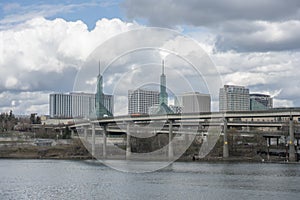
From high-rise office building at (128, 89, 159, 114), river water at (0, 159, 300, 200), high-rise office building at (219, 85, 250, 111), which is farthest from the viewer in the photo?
high-rise office building at (219, 85, 250, 111)

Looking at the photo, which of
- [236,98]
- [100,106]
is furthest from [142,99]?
[236,98]

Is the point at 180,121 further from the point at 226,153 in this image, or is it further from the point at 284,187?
the point at 284,187

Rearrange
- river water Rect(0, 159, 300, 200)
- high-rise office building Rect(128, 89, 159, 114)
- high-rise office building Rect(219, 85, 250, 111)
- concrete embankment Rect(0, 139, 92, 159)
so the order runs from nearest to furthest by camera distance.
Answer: river water Rect(0, 159, 300, 200), high-rise office building Rect(128, 89, 159, 114), concrete embankment Rect(0, 139, 92, 159), high-rise office building Rect(219, 85, 250, 111)

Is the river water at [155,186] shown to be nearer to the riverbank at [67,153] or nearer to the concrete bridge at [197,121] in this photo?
the concrete bridge at [197,121]

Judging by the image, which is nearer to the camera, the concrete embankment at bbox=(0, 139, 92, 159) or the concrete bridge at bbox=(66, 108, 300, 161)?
the concrete bridge at bbox=(66, 108, 300, 161)

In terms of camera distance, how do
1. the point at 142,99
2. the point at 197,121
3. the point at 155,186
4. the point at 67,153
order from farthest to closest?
the point at 67,153, the point at 197,121, the point at 142,99, the point at 155,186

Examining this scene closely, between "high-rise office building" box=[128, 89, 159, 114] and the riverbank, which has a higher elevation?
"high-rise office building" box=[128, 89, 159, 114]

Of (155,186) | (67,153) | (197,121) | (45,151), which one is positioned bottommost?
(67,153)

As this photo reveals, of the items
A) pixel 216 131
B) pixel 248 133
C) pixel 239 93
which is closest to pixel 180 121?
pixel 216 131

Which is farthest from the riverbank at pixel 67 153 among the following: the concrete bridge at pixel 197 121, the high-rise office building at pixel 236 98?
the high-rise office building at pixel 236 98

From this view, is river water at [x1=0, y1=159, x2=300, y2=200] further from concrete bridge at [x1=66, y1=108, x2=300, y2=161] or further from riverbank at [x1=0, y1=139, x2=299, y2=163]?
riverbank at [x1=0, y1=139, x2=299, y2=163]

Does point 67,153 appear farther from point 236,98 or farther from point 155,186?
point 155,186

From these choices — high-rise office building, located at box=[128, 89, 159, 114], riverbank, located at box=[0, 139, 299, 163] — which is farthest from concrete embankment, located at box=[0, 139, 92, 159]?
high-rise office building, located at box=[128, 89, 159, 114]

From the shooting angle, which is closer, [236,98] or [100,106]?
[100,106]
